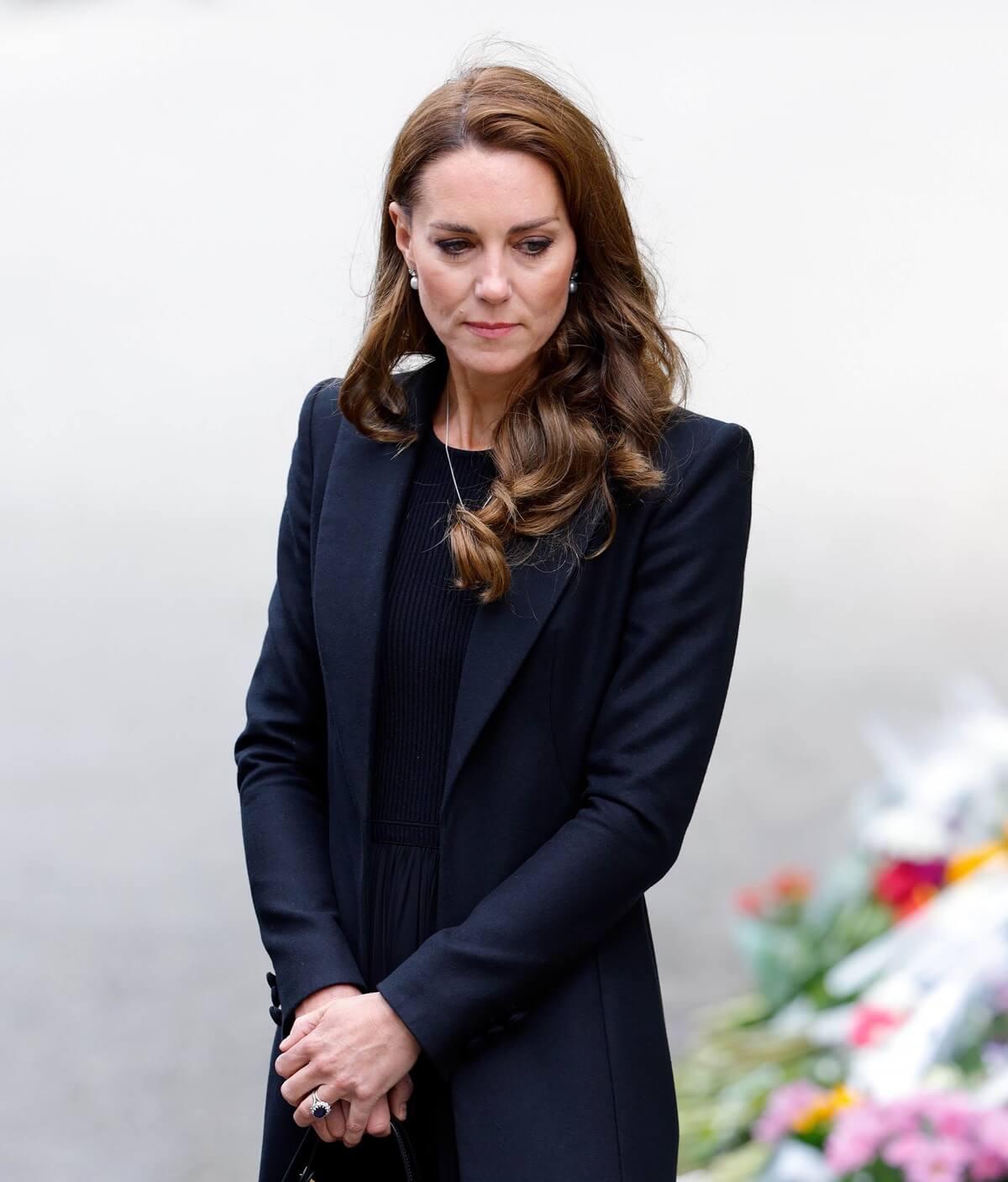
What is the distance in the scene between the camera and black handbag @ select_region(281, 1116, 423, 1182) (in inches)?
63.4

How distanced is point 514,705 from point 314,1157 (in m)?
0.51

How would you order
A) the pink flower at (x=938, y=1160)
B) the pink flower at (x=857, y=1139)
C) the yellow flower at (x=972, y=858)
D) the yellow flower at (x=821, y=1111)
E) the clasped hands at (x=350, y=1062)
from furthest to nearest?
the yellow flower at (x=972, y=858) < the yellow flower at (x=821, y=1111) < the pink flower at (x=857, y=1139) < the pink flower at (x=938, y=1160) < the clasped hands at (x=350, y=1062)

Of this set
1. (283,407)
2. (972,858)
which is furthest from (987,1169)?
(283,407)

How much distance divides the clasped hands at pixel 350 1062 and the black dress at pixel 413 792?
0.07 metres

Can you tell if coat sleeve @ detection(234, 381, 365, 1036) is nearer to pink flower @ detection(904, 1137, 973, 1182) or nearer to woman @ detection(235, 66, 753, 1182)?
woman @ detection(235, 66, 753, 1182)

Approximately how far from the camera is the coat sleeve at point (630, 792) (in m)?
1.61

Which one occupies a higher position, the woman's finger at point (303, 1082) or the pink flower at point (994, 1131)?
the woman's finger at point (303, 1082)

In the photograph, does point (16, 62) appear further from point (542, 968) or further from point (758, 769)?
point (542, 968)

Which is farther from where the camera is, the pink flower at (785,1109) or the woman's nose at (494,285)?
the pink flower at (785,1109)

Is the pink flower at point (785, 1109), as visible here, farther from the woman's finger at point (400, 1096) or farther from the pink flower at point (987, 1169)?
the woman's finger at point (400, 1096)

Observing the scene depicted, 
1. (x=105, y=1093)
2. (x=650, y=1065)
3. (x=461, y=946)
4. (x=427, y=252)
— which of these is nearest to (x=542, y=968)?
(x=461, y=946)

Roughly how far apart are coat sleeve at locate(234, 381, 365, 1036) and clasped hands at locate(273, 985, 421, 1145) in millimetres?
52

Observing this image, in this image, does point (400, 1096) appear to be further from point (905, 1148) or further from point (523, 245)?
point (905, 1148)

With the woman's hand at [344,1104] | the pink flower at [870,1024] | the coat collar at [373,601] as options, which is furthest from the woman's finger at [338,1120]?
the pink flower at [870,1024]
